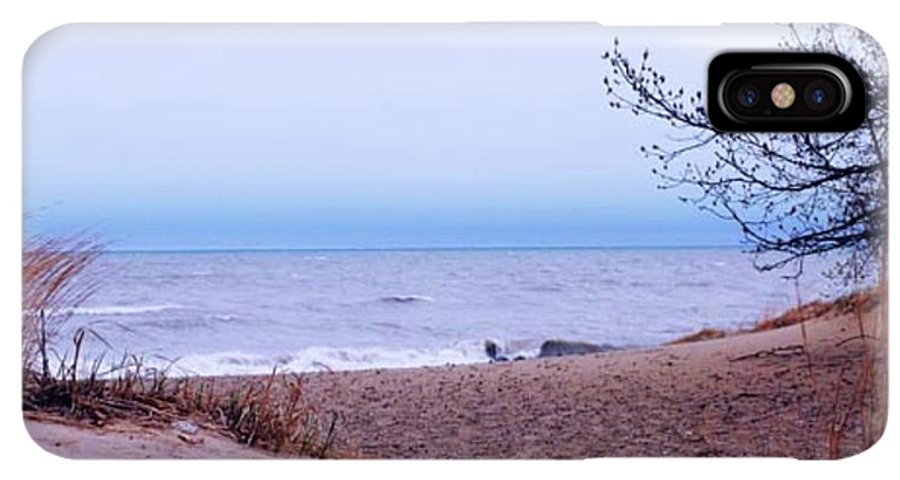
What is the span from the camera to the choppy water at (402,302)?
2434 millimetres

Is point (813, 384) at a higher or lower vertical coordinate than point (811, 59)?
lower

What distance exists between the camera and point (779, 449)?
2453 millimetres

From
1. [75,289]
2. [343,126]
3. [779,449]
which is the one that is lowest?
[779,449]

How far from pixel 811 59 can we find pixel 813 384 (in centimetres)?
35

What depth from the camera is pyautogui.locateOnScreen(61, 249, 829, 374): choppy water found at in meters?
2.43

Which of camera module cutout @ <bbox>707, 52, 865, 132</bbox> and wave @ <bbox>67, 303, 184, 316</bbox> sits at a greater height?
camera module cutout @ <bbox>707, 52, 865, 132</bbox>

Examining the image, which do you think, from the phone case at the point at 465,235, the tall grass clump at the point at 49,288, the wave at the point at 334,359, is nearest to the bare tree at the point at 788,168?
the phone case at the point at 465,235

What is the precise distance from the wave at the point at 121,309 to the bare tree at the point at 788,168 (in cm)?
53

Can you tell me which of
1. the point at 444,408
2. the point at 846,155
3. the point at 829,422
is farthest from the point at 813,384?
the point at 444,408

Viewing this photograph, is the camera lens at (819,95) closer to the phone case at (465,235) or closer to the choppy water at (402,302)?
the phone case at (465,235)

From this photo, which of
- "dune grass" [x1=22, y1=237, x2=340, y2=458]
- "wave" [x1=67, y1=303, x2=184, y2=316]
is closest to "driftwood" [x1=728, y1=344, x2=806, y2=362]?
"dune grass" [x1=22, y1=237, x2=340, y2=458]

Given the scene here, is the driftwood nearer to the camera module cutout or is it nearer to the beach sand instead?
the beach sand

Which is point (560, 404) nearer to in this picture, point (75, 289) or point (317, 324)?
point (317, 324)

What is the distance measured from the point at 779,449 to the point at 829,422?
61 millimetres
